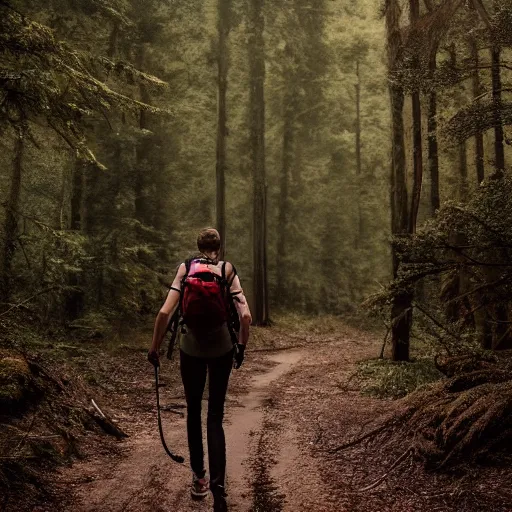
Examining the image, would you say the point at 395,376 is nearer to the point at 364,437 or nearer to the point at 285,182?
the point at 364,437

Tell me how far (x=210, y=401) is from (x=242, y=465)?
1371 mm

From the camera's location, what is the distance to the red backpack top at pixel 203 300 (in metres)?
4.07

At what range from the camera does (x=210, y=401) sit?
4.28m

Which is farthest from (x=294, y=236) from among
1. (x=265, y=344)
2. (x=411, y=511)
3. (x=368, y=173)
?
(x=411, y=511)

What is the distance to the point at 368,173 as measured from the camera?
31141mm

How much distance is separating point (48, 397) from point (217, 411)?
2692 mm

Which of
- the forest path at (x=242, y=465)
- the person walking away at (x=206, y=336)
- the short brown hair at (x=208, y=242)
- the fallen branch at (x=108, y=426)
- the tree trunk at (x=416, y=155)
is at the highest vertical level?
the tree trunk at (x=416, y=155)

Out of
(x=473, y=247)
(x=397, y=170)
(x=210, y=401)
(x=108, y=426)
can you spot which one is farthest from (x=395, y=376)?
(x=210, y=401)

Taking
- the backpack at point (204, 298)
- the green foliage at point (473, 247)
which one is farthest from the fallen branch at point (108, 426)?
the green foliage at point (473, 247)

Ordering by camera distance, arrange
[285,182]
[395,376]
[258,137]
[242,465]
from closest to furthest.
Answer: [242,465], [395,376], [258,137], [285,182]

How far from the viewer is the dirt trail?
4215 millimetres

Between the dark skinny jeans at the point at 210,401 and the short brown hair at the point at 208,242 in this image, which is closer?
the dark skinny jeans at the point at 210,401

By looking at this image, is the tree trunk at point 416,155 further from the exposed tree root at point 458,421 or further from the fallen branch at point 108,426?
the fallen branch at point 108,426

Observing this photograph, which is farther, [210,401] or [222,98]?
[222,98]
